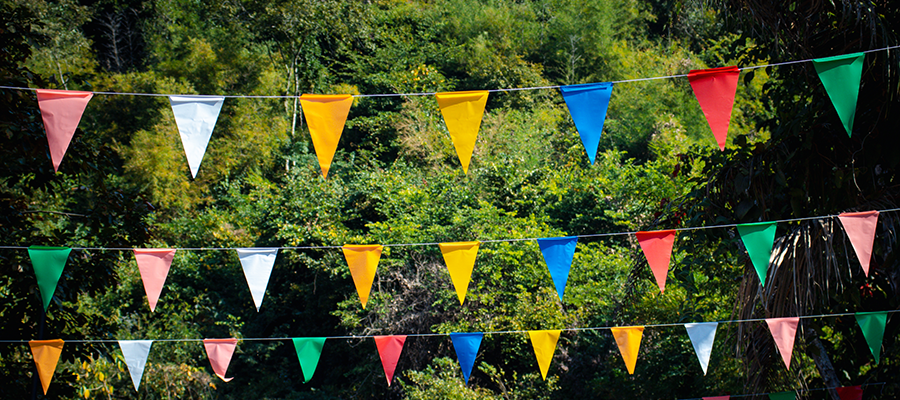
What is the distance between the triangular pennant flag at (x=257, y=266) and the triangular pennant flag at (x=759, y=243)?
2.29m

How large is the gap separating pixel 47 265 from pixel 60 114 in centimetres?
83

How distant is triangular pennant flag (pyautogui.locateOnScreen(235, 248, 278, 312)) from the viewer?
3.29 meters

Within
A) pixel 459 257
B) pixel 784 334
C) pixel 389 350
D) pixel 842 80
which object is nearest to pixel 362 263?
pixel 459 257

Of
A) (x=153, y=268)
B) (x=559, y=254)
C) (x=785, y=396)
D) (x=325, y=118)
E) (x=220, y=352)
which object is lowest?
(x=785, y=396)

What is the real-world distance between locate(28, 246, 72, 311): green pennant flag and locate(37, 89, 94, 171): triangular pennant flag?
0.59 meters

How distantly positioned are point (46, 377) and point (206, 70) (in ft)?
30.0

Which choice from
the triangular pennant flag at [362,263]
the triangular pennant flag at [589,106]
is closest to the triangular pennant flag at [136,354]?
the triangular pennant flag at [362,263]

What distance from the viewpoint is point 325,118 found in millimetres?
2916

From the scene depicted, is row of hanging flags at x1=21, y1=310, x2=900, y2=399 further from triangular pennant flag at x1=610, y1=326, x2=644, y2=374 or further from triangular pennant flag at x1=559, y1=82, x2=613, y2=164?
triangular pennant flag at x1=559, y1=82, x2=613, y2=164

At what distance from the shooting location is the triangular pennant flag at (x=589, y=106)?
2.80 m

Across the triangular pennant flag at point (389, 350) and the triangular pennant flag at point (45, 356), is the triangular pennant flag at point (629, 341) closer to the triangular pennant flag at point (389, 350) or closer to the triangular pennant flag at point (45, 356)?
the triangular pennant flag at point (389, 350)

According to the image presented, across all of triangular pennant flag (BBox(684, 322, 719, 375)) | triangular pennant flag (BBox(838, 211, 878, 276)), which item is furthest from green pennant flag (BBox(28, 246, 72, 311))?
triangular pennant flag (BBox(838, 211, 878, 276))

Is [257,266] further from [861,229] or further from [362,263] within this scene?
[861,229]

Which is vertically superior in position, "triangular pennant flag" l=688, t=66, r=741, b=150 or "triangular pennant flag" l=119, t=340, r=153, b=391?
"triangular pennant flag" l=119, t=340, r=153, b=391
